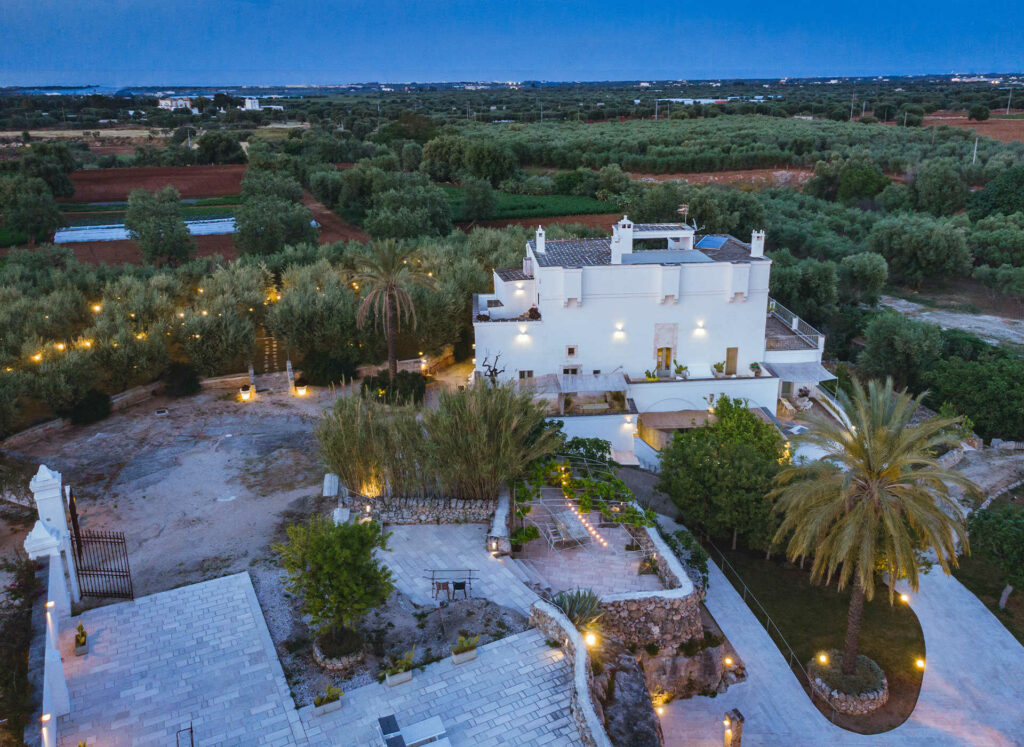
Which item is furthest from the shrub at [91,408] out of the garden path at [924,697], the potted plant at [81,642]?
the garden path at [924,697]

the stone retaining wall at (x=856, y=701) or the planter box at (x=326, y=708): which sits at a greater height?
the planter box at (x=326, y=708)

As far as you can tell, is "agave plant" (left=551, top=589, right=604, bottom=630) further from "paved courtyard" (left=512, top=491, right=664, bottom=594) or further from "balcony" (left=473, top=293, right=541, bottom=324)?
"balcony" (left=473, top=293, right=541, bottom=324)

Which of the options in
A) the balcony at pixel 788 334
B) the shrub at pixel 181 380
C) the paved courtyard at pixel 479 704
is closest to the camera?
the paved courtyard at pixel 479 704

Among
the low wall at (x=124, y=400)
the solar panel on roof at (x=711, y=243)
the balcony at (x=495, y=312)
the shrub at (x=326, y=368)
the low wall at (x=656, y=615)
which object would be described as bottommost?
Result: the low wall at (x=656, y=615)

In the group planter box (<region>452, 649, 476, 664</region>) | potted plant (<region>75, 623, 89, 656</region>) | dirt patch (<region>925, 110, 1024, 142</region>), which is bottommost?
planter box (<region>452, 649, 476, 664</region>)

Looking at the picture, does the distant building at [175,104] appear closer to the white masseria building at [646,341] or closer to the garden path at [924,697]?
the white masseria building at [646,341]

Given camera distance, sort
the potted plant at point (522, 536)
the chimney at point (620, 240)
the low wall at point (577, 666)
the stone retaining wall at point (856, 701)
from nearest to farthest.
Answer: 1. the low wall at point (577, 666)
2. the stone retaining wall at point (856, 701)
3. the potted plant at point (522, 536)
4. the chimney at point (620, 240)

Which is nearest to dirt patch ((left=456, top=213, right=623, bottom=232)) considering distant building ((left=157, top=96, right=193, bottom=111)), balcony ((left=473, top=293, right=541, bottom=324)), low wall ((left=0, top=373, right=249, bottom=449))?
balcony ((left=473, top=293, right=541, bottom=324))
